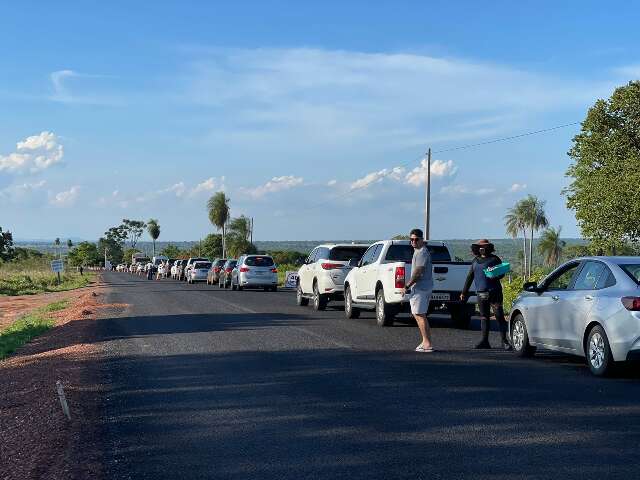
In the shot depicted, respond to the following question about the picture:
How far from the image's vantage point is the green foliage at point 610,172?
128 feet

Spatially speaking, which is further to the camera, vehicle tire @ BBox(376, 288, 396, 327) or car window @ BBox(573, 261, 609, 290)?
vehicle tire @ BBox(376, 288, 396, 327)

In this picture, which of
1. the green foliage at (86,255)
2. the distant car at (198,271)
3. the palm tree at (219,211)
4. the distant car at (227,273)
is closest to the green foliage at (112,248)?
the green foliage at (86,255)

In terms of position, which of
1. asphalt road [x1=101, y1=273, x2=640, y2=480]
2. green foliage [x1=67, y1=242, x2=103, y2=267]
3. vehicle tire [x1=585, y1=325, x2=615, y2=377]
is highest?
green foliage [x1=67, y1=242, x2=103, y2=267]

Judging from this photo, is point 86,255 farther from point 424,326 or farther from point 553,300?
point 553,300

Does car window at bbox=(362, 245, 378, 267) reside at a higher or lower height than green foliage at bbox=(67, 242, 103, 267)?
lower

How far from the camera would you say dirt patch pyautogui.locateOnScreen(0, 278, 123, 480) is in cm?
660

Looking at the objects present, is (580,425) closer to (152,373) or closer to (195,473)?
(195,473)

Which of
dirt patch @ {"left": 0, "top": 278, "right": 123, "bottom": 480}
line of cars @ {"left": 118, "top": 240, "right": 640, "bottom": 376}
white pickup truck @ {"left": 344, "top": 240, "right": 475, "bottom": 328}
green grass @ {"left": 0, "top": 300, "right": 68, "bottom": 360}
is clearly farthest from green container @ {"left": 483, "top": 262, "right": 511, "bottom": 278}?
green grass @ {"left": 0, "top": 300, "right": 68, "bottom": 360}

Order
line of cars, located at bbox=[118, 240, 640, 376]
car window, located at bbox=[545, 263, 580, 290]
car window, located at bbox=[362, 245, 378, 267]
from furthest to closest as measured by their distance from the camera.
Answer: car window, located at bbox=[362, 245, 378, 267] → car window, located at bbox=[545, 263, 580, 290] → line of cars, located at bbox=[118, 240, 640, 376]

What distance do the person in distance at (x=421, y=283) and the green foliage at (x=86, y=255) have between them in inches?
5555

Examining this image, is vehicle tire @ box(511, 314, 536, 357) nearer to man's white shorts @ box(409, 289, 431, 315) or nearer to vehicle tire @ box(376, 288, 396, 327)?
man's white shorts @ box(409, 289, 431, 315)

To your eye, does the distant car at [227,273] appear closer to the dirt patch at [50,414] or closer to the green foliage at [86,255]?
the dirt patch at [50,414]

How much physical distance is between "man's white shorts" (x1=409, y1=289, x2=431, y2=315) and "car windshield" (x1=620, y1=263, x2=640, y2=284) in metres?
3.42

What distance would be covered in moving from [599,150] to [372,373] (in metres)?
34.7
